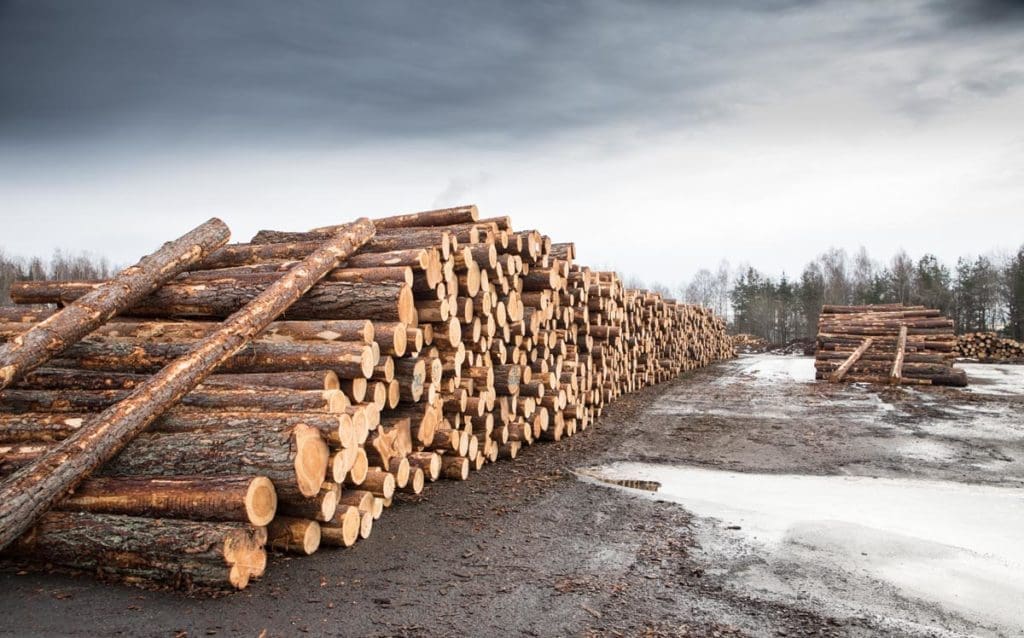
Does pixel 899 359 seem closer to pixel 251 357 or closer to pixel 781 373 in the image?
pixel 781 373

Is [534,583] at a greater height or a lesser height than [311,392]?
lesser

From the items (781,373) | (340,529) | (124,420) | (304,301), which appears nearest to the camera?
(124,420)

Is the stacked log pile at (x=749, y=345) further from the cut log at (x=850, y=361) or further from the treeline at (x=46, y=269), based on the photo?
the treeline at (x=46, y=269)

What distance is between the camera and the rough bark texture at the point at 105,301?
5.03 metres

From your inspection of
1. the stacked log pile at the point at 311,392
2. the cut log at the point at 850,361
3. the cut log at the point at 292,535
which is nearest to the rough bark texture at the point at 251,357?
the stacked log pile at the point at 311,392

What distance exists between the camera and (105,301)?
5.76 m

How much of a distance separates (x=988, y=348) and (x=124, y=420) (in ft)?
110

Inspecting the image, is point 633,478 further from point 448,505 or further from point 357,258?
point 357,258

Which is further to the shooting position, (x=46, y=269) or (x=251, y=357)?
(x=46, y=269)

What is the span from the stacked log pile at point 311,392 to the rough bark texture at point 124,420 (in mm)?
131

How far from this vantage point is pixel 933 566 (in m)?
4.34

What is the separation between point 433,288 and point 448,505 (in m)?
2.20

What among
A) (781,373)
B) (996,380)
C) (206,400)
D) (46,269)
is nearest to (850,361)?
(781,373)

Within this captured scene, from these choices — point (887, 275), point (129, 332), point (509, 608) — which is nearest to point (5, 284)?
point (129, 332)
